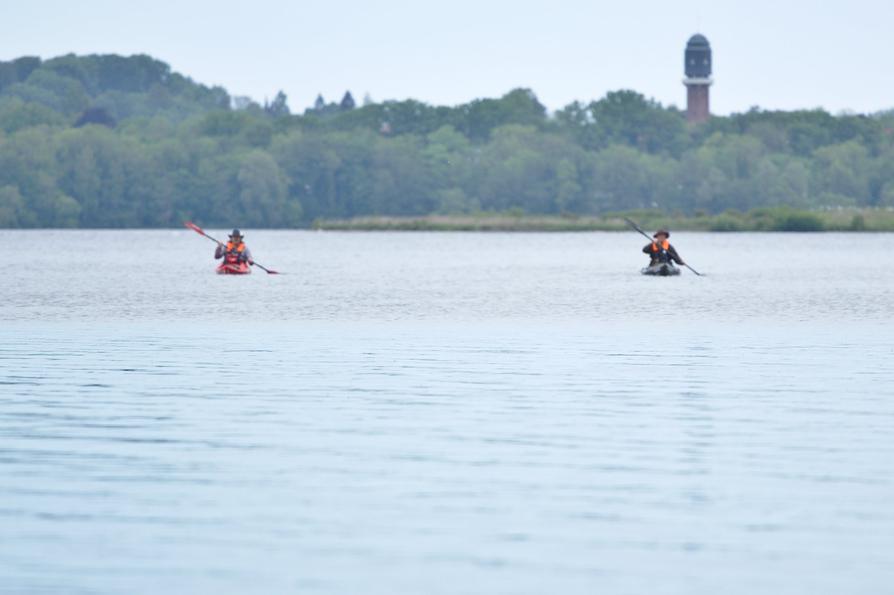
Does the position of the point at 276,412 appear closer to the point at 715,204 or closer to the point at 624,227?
the point at 624,227

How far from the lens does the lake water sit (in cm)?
1075

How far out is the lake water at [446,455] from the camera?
10750 mm

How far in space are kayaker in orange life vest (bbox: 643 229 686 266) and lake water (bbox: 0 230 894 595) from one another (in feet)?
46.3

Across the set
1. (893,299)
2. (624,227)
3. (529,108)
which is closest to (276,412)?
(893,299)

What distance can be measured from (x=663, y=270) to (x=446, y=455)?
3482cm

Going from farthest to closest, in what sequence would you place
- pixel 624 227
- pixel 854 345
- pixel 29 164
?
1. pixel 29 164
2. pixel 624 227
3. pixel 854 345

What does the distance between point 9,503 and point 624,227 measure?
128412mm

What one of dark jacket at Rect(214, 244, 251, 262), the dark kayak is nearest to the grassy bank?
the dark kayak

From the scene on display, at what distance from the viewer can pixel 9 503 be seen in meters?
12.6

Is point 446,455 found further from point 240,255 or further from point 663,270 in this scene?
point 240,255

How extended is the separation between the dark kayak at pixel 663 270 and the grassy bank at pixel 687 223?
74561mm

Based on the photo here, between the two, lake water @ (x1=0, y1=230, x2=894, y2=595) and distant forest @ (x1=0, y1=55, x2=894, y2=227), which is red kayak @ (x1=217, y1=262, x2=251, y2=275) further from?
distant forest @ (x1=0, y1=55, x2=894, y2=227)

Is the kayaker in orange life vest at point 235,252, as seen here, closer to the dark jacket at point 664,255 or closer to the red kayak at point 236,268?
the red kayak at point 236,268

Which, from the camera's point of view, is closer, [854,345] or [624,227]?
[854,345]
